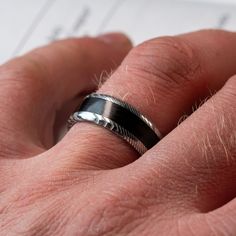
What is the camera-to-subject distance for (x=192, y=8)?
72cm

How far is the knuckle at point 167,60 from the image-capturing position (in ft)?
1.48

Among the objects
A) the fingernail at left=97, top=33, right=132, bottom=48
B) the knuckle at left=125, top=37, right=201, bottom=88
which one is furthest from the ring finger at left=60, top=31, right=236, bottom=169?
the fingernail at left=97, top=33, right=132, bottom=48

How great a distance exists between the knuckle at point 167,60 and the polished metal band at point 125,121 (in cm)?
4

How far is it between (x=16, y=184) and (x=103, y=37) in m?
0.26

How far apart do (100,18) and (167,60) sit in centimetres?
32

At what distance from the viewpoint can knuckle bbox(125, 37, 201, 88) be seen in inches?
17.7

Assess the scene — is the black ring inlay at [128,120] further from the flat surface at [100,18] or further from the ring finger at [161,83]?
the flat surface at [100,18]

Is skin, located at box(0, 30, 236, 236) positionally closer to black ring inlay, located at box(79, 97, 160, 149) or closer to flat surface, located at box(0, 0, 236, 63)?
black ring inlay, located at box(79, 97, 160, 149)

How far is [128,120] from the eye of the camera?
42 centimetres

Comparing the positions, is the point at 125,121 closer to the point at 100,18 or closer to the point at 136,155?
the point at 136,155

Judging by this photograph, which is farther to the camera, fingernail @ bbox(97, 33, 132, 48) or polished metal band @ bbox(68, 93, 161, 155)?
fingernail @ bbox(97, 33, 132, 48)

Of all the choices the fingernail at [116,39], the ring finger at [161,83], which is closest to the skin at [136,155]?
the ring finger at [161,83]

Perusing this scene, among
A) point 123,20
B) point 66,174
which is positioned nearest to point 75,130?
point 66,174

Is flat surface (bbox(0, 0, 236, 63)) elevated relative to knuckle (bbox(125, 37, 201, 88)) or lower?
lower
